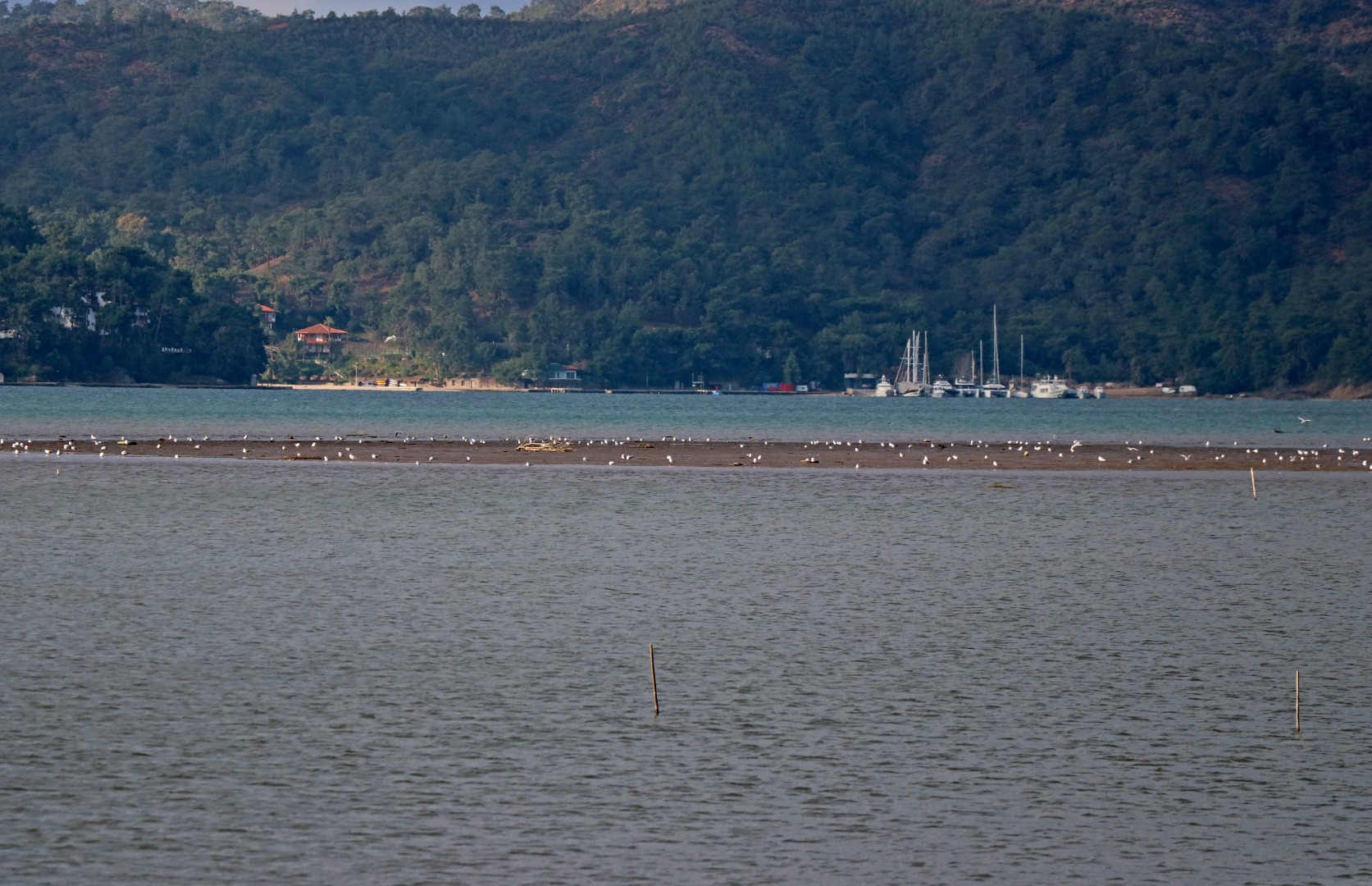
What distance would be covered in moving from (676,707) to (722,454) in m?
63.6

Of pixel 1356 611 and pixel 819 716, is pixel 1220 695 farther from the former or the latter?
pixel 1356 611

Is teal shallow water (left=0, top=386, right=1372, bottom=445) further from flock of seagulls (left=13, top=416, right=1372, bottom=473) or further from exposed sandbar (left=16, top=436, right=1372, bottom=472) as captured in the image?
exposed sandbar (left=16, top=436, right=1372, bottom=472)

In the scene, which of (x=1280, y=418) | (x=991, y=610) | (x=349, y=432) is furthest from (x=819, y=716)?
(x=1280, y=418)

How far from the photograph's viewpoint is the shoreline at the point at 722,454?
81.4 metres

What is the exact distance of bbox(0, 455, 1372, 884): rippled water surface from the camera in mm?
18125

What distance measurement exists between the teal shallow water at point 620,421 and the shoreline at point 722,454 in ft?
34.9

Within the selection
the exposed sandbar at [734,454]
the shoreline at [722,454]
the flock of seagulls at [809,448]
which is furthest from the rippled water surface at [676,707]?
the flock of seagulls at [809,448]

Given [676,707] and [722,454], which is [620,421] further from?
[676,707]

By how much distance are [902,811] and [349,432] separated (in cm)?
9344

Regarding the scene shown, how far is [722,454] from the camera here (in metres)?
88.1

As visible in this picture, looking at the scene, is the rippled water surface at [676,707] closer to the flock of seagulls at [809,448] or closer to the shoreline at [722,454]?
the shoreline at [722,454]

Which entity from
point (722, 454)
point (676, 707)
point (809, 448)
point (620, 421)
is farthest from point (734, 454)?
point (676, 707)

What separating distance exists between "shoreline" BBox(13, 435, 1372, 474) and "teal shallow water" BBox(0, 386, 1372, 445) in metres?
10.6

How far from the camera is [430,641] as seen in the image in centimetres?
2969
